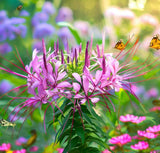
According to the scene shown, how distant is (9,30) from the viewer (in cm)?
136

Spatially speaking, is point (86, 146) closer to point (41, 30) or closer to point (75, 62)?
point (75, 62)

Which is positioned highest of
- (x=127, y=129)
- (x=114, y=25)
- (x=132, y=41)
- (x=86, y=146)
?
(x=132, y=41)

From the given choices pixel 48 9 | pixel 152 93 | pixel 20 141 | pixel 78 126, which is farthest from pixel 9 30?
pixel 78 126

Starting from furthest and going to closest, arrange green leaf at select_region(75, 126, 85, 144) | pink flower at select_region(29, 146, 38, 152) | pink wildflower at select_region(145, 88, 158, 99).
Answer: pink wildflower at select_region(145, 88, 158, 99) → pink flower at select_region(29, 146, 38, 152) → green leaf at select_region(75, 126, 85, 144)

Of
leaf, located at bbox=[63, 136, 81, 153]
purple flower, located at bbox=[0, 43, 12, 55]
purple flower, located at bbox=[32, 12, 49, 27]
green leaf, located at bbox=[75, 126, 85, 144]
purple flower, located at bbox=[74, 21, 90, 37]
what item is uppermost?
purple flower, located at bbox=[32, 12, 49, 27]

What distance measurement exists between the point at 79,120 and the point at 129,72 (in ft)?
0.56

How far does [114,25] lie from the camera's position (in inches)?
61.4

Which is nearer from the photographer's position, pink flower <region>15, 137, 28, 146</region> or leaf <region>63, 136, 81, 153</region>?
leaf <region>63, 136, 81, 153</region>

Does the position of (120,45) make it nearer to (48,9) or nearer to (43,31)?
(43,31)

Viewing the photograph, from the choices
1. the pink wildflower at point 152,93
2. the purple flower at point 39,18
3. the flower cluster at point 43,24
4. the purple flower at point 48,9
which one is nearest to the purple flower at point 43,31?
the flower cluster at point 43,24

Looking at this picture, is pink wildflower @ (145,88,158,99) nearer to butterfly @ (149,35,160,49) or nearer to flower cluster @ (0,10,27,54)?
flower cluster @ (0,10,27,54)

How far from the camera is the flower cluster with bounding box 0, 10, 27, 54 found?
1.35 meters

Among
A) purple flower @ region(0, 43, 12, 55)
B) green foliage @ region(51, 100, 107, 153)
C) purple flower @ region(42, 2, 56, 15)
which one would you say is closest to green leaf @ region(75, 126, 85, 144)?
green foliage @ region(51, 100, 107, 153)

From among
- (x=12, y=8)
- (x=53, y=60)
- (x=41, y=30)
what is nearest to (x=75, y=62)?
(x=53, y=60)
